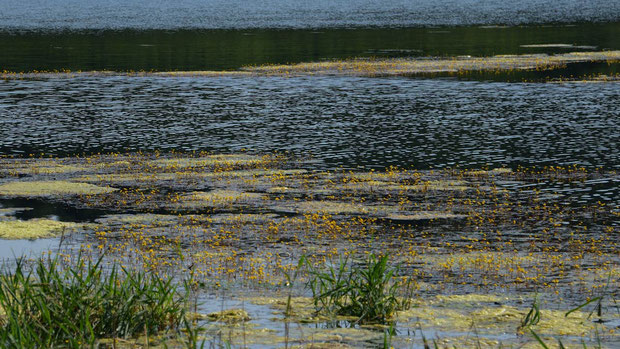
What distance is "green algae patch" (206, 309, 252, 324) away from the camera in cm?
1625

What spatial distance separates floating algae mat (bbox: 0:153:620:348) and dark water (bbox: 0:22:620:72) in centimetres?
4806

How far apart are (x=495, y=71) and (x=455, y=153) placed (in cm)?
3609

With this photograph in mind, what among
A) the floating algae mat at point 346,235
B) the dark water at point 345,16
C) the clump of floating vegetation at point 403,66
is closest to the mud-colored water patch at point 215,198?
the floating algae mat at point 346,235

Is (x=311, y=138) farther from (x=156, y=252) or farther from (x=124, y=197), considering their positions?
(x=156, y=252)

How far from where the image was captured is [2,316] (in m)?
15.4

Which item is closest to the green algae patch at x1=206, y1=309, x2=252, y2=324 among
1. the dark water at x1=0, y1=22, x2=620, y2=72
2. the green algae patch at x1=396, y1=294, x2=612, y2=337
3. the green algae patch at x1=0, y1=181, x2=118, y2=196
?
the green algae patch at x1=396, y1=294, x2=612, y2=337

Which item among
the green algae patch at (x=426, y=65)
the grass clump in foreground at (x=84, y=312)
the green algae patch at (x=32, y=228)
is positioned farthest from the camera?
the green algae patch at (x=426, y=65)

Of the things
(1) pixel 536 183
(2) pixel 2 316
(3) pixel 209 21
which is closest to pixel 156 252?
(2) pixel 2 316

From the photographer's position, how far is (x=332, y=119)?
48.2 meters

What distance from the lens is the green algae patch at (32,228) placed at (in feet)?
78.7

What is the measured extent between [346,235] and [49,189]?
10841 mm

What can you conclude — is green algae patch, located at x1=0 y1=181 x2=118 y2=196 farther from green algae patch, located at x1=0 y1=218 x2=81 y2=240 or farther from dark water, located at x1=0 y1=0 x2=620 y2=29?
dark water, located at x1=0 y1=0 x2=620 y2=29

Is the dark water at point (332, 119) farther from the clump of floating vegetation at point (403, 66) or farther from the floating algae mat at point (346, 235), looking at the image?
the clump of floating vegetation at point (403, 66)

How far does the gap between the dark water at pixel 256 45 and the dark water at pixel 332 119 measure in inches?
563
